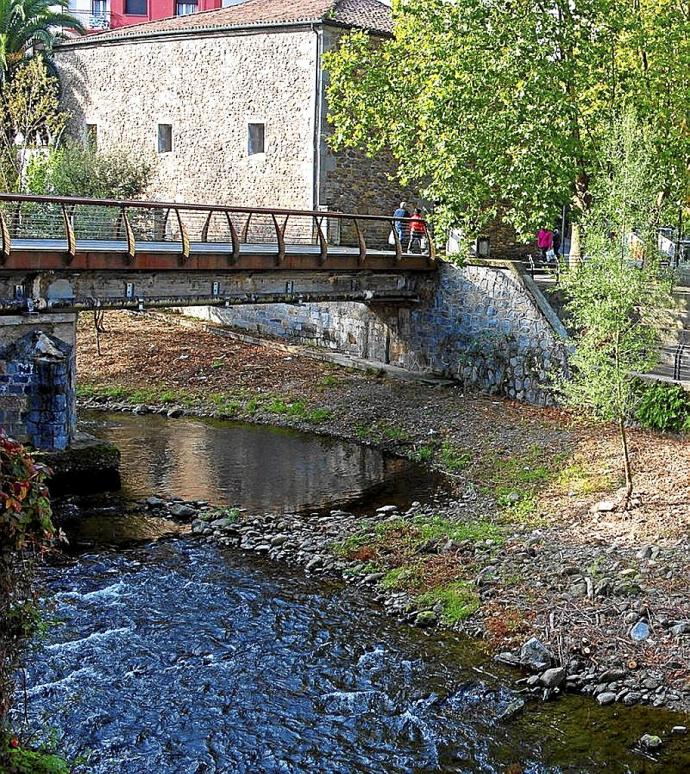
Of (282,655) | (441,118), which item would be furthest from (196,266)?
(282,655)

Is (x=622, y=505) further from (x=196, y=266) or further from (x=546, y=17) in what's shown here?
(x=546, y=17)

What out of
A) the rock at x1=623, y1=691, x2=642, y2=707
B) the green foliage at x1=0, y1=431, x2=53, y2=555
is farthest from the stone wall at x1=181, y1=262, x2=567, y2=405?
the green foliage at x1=0, y1=431, x2=53, y2=555

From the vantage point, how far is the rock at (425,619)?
13.5 meters

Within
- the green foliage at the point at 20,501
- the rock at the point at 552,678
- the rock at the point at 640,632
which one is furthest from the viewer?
the rock at the point at 640,632

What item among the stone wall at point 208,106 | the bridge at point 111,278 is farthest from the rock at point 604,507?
the stone wall at point 208,106

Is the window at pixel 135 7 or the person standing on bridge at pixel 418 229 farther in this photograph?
the window at pixel 135 7

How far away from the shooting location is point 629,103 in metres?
21.6

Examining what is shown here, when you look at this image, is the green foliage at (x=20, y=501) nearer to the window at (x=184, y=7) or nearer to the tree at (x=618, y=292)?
the tree at (x=618, y=292)

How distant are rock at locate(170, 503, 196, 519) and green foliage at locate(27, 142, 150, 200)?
15.4 metres

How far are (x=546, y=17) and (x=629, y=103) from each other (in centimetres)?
267

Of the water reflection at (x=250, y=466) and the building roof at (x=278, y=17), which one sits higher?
the building roof at (x=278, y=17)

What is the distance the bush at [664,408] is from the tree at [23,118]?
18.9 meters

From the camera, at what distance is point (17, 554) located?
6.75m

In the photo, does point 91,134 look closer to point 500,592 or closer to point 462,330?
point 462,330
